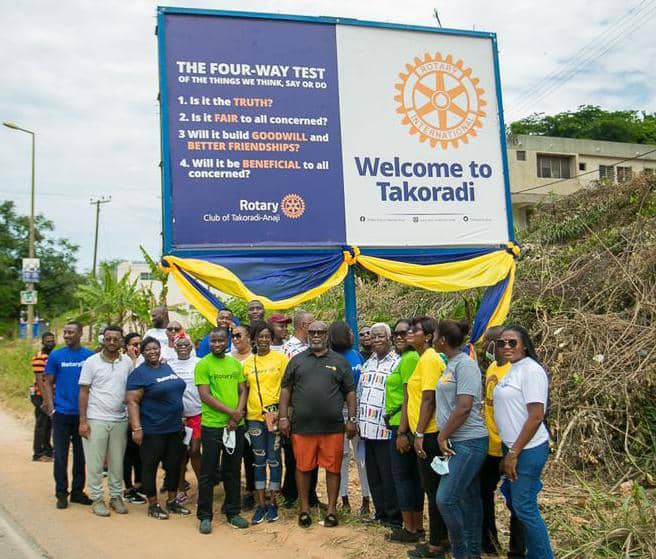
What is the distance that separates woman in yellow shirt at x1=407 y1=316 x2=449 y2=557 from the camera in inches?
193

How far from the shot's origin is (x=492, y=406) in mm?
4816

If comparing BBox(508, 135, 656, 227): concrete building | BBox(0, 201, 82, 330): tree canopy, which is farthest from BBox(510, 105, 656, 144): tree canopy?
BBox(0, 201, 82, 330): tree canopy

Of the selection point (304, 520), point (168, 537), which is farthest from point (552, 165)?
point (168, 537)

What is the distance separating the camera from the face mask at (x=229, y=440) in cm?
602

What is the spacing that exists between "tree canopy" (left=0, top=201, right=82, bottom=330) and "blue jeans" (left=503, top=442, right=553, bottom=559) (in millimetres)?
31939

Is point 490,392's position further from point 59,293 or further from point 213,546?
point 59,293

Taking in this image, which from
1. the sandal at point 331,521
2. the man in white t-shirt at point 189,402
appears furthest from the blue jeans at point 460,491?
the man in white t-shirt at point 189,402

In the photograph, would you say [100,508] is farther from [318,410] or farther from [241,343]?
[318,410]

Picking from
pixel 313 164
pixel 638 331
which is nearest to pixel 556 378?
pixel 638 331

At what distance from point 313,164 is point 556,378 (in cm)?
365

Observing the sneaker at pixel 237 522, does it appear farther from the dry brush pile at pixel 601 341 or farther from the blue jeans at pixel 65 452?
the dry brush pile at pixel 601 341

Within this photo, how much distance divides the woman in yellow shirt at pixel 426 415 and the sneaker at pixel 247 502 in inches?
79.1

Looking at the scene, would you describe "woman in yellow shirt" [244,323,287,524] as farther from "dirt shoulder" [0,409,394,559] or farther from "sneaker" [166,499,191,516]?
"sneaker" [166,499,191,516]

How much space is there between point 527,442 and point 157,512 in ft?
11.7
